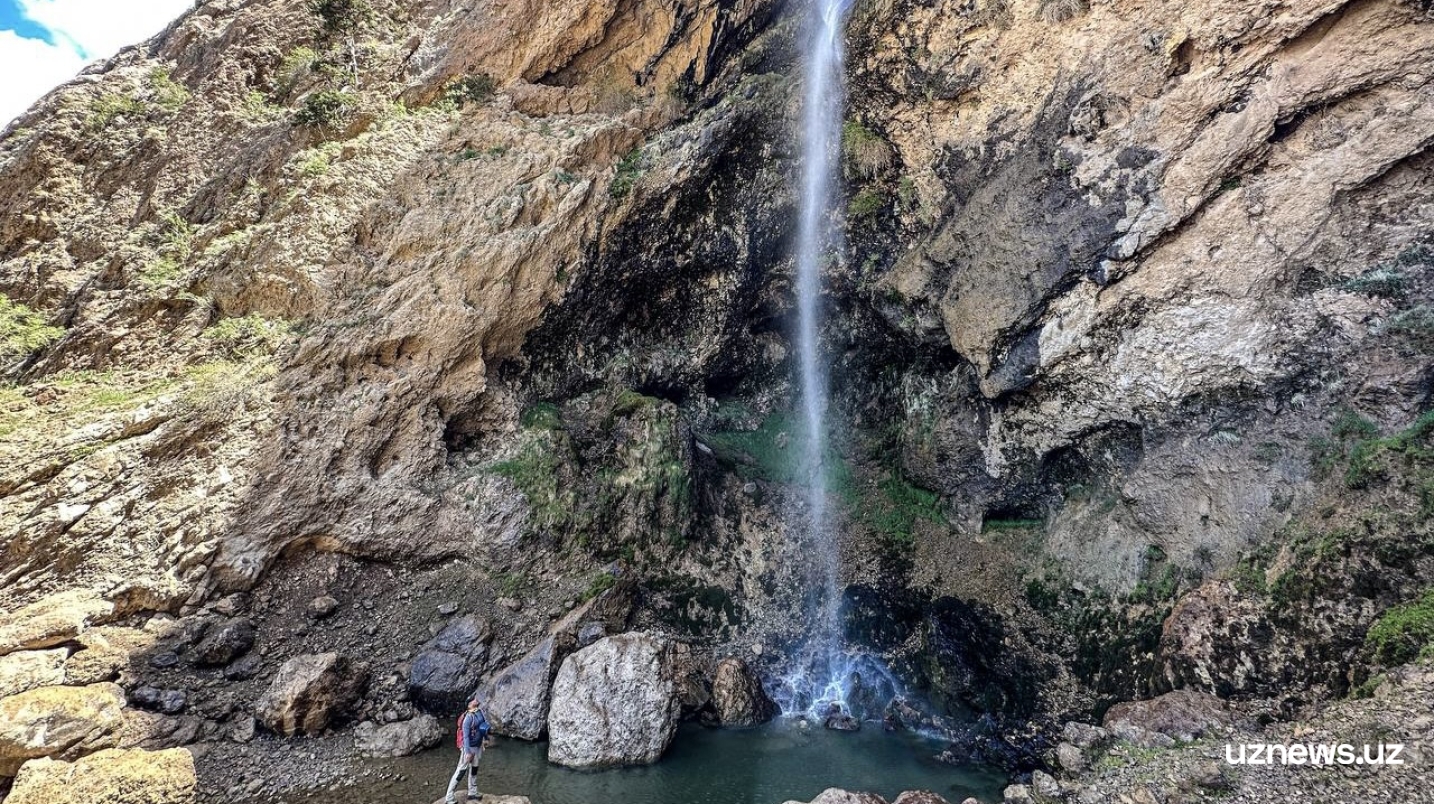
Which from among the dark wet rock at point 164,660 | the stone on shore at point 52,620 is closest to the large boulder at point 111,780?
the dark wet rock at point 164,660

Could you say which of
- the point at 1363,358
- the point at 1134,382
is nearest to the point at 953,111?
the point at 1134,382

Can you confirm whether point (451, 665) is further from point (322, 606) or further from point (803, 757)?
point (803, 757)

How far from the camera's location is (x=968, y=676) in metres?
13.4

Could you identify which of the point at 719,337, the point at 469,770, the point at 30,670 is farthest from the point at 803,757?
the point at 30,670

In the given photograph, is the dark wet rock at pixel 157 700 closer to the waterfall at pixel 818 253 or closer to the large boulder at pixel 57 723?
the large boulder at pixel 57 723

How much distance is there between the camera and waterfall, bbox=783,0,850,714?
17.3 meters

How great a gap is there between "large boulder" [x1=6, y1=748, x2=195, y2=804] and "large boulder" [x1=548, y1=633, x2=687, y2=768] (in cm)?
554

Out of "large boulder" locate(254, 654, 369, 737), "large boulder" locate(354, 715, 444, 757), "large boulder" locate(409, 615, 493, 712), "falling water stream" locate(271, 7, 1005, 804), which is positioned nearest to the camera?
"falling water stream" locate(271, 7, 1005, 804)

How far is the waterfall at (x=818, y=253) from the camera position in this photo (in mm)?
17344

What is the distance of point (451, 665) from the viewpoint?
516 inches

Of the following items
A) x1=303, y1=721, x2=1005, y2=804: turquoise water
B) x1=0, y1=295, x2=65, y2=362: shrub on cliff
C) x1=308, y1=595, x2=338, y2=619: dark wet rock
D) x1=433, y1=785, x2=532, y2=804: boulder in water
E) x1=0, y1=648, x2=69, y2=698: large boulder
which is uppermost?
x1=0, y1=295, x2=65, y2=362: shrub on cliff

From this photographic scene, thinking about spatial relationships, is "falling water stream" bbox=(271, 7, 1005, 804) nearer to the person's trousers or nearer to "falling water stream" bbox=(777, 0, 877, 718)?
"falling water stream" bbox=(777, 0, 877, 718)

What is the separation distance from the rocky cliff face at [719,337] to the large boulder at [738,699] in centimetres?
164

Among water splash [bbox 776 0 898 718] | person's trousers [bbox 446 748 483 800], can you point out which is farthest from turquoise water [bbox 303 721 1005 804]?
water splash [bbox 776 0 898 718]
